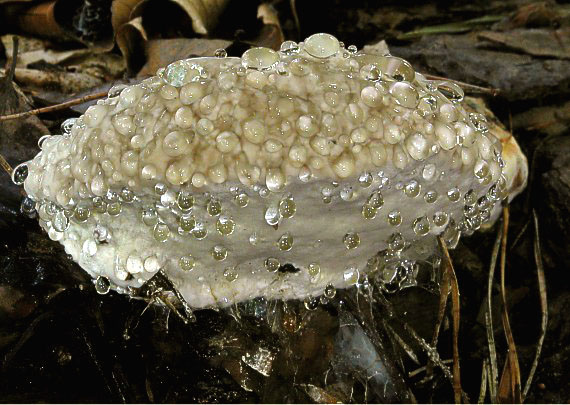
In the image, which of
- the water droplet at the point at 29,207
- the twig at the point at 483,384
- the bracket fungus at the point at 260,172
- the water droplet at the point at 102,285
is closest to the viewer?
the bracket fungus at the point at 260,172

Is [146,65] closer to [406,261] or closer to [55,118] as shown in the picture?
[55,118]

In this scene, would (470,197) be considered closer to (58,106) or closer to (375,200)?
(375,200)

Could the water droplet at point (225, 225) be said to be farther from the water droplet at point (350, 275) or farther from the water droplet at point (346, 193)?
the water droplet at point (350, 275)

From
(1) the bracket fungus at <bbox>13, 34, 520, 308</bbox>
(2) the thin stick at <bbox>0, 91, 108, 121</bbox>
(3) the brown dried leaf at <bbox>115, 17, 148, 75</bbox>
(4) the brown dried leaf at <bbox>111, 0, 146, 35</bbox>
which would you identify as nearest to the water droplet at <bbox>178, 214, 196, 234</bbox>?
(1) the bracket fungus at <bbox>13, 34, 520, 308</bbox>

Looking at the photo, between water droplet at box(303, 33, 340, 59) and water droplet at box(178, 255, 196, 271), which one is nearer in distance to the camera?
water droplet at box(303, 33, 340, 59)

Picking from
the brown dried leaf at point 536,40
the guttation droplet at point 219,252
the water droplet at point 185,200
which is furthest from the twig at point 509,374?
the water droplet at point 185,200

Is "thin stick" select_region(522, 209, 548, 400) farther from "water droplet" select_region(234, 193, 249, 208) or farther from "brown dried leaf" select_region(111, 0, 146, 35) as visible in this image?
"brown dried leaf" select_region(111, 0, 146, 35)
